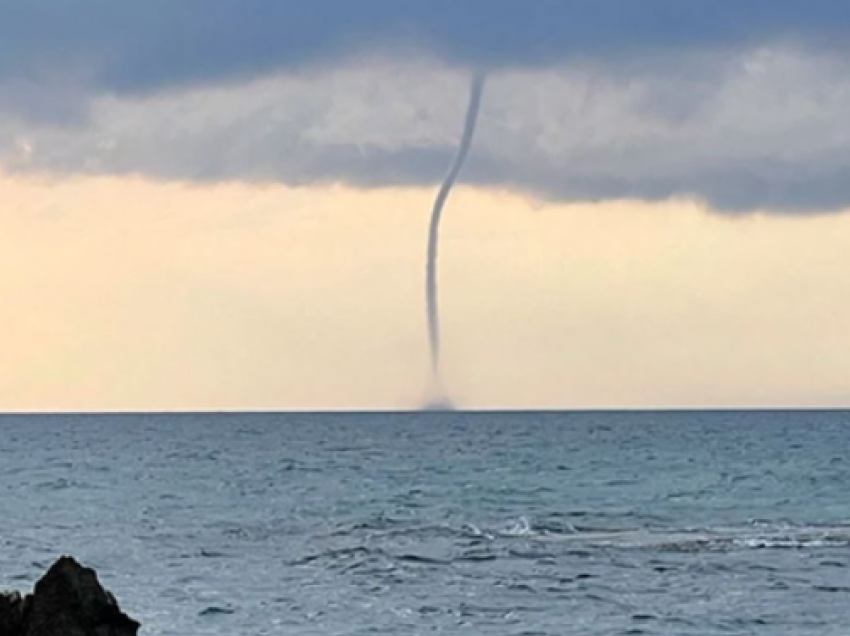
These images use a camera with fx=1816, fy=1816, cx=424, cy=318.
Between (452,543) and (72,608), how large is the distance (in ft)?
118

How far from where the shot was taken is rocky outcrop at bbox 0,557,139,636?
22422 mm

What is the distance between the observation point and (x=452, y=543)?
190 ft

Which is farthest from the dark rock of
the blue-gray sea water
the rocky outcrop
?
the blue-gray sea water

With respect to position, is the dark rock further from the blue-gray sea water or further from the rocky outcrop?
the blue-gray sea water

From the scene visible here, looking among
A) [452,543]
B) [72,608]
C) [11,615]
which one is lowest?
[72,608]

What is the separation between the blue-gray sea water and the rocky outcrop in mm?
15239

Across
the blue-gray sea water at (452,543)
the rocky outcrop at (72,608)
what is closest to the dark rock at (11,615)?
the rocky outcrop at (72,608)

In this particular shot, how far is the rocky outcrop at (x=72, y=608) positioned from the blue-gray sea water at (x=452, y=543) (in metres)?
15.2

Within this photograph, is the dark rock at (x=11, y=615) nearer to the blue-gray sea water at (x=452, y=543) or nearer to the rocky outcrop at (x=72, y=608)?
the rocky outcrop at (x=72, y=608)

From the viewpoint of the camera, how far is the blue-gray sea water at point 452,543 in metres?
40.9

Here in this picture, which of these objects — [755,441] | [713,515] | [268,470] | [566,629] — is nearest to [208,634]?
[566,629]

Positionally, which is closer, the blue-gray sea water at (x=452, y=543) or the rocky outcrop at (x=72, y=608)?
the rocky outcrop at (x=72, y=608)

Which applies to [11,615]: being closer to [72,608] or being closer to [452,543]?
[72,608]

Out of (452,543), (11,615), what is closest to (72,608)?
(11,615)
